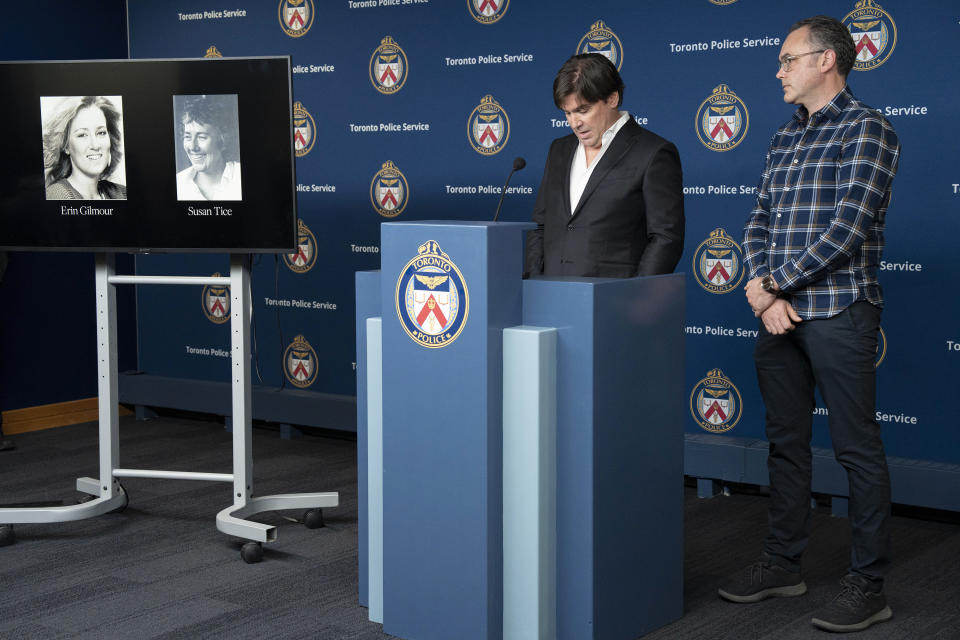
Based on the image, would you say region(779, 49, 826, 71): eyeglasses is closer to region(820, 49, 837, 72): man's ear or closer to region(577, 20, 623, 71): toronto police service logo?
region(820, 49, 837, 72): man's ear

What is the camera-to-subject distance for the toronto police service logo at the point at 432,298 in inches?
105

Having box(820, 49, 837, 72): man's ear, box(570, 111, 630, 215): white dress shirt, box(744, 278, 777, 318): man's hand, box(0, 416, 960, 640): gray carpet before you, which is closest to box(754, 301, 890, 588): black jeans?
box(744, 278, 777, 318): man's hand

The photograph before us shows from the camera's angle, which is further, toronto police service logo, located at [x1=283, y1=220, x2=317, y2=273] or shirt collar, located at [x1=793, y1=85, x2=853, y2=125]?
toronto police service logo, located at [x1=283, y1=220, x2=317, y2=273]

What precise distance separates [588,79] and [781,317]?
36.2 inches

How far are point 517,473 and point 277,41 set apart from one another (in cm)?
381

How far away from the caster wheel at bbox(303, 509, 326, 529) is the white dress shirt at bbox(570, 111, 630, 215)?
1466 mm

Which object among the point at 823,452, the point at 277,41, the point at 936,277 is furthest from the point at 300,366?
the point at 936,277

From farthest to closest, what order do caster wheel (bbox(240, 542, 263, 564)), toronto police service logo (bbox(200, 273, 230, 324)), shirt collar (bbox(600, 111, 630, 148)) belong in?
1. toronto police service logo (bbox(200, 273, 230, 324))
2. caster wheel (bbox(240, 542, 263, 564))
3. shirt collar (bbox(600, 111, 630, 148))

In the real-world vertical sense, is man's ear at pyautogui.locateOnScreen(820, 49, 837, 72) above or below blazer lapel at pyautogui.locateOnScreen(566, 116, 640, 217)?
above

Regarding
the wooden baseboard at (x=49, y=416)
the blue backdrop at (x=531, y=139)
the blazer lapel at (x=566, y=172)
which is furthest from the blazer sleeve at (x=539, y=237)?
the wooden baseboard at (x=49, y=416)

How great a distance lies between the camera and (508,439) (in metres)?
2.73

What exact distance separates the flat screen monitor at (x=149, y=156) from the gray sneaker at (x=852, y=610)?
6.77 ft

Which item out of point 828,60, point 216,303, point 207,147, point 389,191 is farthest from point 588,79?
point 216,303

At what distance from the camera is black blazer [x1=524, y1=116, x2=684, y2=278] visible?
3332 millimetres
